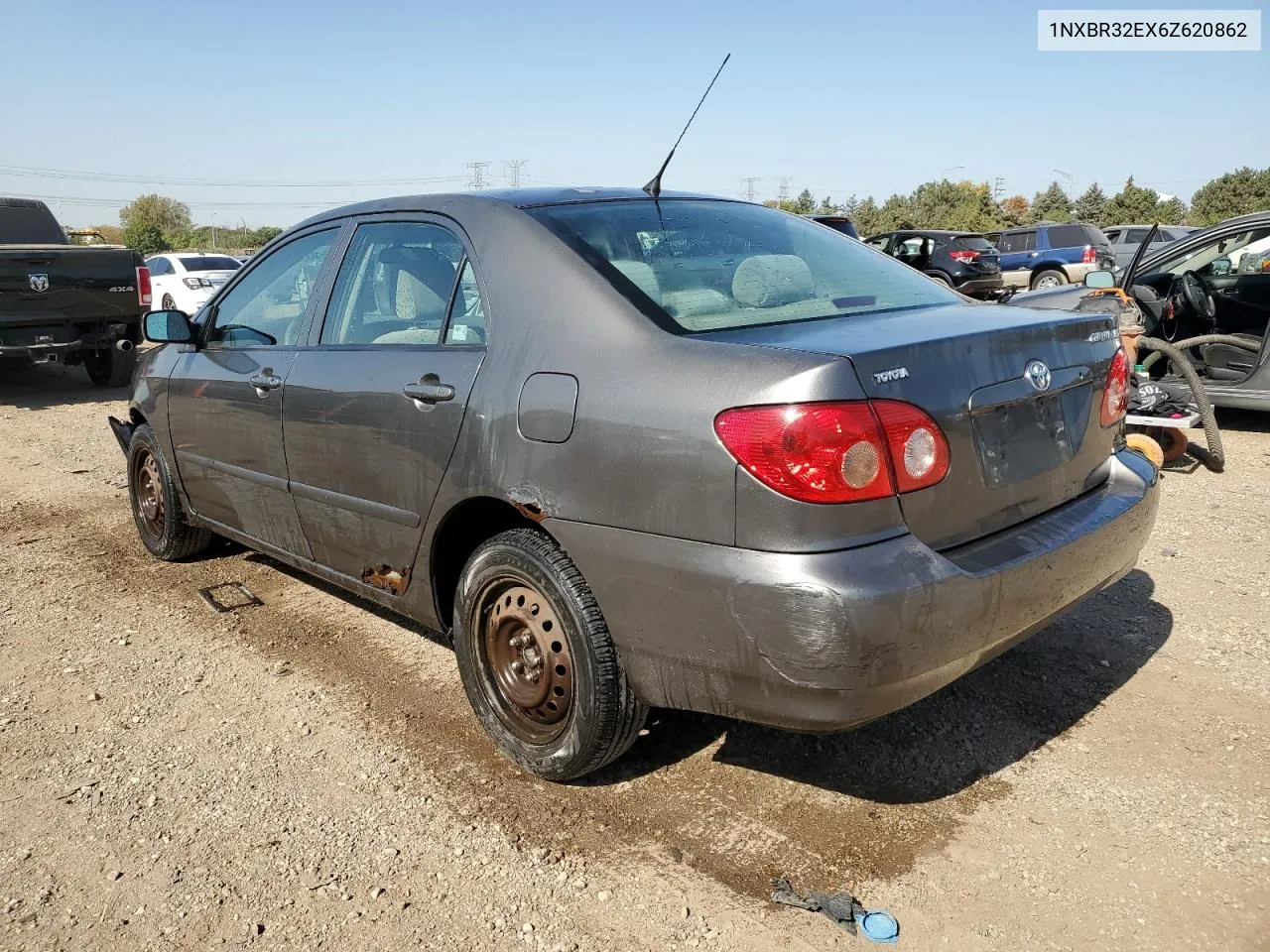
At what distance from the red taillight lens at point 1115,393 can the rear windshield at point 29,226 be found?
13.4m

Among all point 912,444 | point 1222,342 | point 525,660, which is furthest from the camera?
point 1222,342

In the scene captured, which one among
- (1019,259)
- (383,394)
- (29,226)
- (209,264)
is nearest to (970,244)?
(1019,259)

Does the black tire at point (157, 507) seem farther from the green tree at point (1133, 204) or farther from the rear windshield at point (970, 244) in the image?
the green tree at point (1133, 204)

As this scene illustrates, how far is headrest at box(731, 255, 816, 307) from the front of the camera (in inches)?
113

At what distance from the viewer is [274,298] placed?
4.10 m

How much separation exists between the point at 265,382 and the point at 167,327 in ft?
3.05

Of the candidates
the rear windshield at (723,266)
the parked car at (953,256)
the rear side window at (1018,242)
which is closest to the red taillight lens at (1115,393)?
the rear windshield at (723,266)

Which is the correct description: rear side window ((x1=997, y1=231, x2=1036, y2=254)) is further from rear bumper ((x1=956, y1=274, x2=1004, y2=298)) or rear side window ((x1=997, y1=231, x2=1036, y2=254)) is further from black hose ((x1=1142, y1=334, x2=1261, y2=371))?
black hose ((x1=1142, y1=334, x2=1261, y2=371))

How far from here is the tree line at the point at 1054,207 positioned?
44753 mm

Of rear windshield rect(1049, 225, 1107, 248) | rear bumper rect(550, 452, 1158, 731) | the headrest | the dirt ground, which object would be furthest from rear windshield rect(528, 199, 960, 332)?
rear windshield rect(1049, 225, 1107, 248)

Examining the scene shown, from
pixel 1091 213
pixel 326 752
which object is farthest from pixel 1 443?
pixel 1091 213

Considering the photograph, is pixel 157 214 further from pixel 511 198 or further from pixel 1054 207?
pixel 511 198

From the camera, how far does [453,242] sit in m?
3.19

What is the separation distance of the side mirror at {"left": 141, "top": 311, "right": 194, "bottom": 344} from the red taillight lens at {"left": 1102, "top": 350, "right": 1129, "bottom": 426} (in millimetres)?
3685
